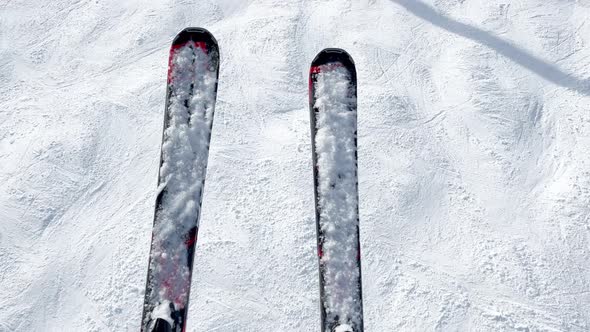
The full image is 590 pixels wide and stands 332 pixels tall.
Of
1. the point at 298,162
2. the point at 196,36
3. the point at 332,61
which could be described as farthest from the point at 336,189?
the point at 196,36

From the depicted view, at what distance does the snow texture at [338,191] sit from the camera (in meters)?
2.81

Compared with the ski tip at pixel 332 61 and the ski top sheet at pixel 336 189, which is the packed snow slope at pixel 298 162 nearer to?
the ski top sheet at pixel 336 189

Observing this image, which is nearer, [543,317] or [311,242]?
[543,317]

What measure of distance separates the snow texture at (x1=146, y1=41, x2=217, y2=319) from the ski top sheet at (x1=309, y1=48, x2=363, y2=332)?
2.49 feet

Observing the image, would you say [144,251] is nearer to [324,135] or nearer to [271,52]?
[324,135]

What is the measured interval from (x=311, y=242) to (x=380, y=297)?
2.06 feet

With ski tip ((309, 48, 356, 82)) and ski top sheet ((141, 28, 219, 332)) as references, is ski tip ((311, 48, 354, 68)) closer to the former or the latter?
ski tip ((309, 48, 356, 82))

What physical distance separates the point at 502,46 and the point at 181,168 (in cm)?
322

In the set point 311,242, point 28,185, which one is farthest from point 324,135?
point 28,185

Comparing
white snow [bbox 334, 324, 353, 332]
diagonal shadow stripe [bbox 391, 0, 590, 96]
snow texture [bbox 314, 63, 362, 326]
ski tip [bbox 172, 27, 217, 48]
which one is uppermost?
diagonal shadow stripe [bbox 391, 0, 590, 96]

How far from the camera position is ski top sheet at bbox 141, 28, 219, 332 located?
8.96 feet

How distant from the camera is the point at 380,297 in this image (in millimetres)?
3373

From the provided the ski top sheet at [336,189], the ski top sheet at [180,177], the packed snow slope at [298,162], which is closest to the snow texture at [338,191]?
the ski top sheet at [336,189]

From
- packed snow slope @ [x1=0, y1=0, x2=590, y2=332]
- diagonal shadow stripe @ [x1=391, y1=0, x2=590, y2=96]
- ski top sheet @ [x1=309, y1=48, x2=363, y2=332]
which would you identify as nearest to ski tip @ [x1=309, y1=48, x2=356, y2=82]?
ski top sheet @ [x1=309, y1=48, x2=363, y2=332]
